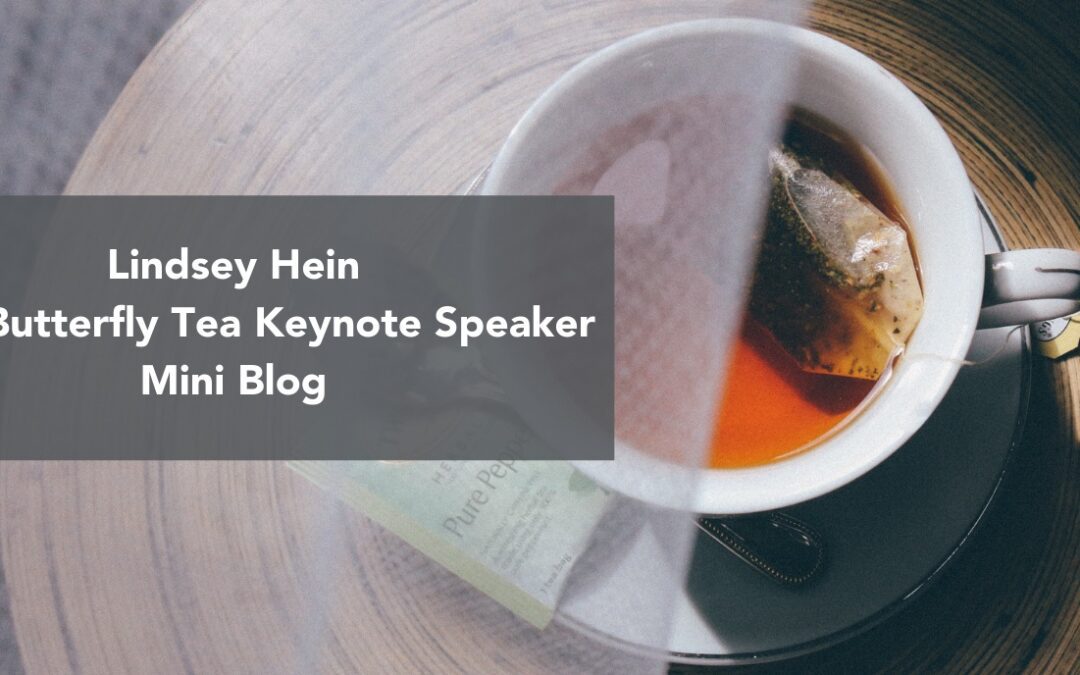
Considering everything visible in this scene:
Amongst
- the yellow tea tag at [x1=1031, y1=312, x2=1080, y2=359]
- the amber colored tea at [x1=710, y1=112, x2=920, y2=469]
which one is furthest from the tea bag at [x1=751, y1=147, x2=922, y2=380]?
the yellow tea tag at [x1=1031, y1=312, x2=1080, y2=359]

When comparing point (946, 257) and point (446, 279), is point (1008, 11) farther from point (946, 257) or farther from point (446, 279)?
point (446, 279)

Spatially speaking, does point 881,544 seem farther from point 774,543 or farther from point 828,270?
point 828,270

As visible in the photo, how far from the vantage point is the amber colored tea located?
54cm

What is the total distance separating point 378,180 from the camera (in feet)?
2.05

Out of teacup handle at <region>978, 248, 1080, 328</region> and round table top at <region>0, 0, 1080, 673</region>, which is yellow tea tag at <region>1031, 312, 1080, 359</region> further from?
teacup handle at <region>978, 248, 1080, 328</region>

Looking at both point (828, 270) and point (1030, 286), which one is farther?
point (828, 270)

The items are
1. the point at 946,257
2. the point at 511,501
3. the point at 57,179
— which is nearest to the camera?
the point at 946,257

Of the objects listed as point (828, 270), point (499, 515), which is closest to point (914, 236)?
point (828, 270)

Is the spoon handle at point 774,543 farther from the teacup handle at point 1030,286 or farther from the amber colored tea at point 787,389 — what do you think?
the teacup handle at point 1030,286

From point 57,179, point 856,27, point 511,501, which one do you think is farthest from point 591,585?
point 57,179

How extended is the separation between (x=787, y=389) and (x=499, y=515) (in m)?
0.20

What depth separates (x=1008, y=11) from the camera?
600 millimetres

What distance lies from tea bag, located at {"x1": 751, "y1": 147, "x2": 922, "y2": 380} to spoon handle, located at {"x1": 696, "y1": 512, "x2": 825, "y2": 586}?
0.33ft

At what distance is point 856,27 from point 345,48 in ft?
1.18
